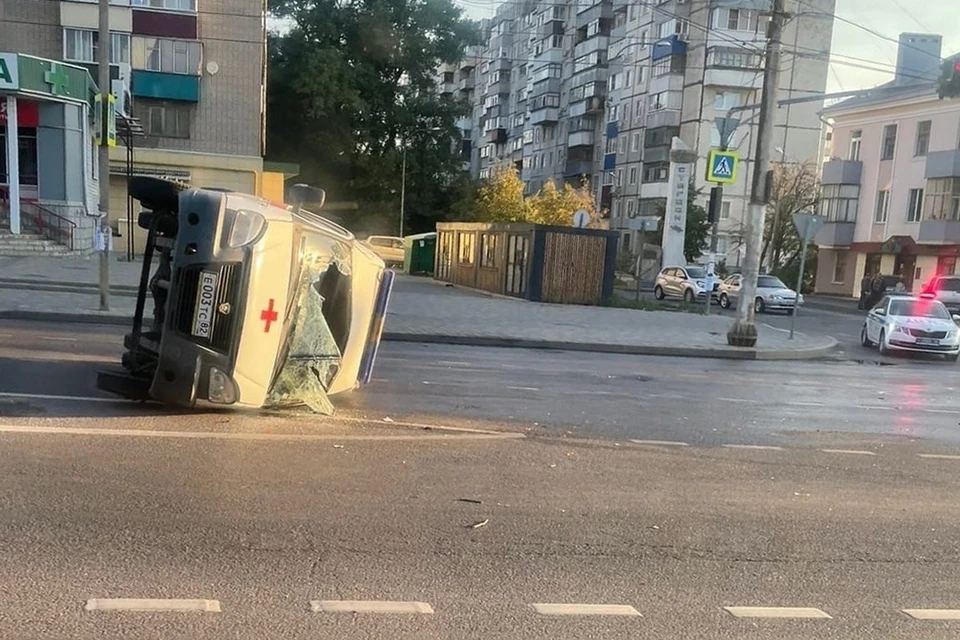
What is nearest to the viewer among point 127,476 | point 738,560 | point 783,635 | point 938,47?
point 783,635

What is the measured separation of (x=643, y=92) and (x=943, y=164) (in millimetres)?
28258

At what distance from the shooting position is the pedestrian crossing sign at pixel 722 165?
18.8 meters

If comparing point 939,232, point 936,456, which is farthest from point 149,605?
point 939,232

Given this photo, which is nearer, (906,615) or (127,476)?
(906,615)

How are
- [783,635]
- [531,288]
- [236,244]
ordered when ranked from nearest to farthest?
[783,635]
[236,244]
[531,288]

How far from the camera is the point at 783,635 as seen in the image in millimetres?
4047

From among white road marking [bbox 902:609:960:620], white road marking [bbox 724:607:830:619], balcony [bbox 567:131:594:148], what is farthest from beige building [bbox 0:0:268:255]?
balcony [bbox 567:131:594:148]

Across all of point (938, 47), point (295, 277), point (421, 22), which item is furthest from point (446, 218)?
point (295, 277)

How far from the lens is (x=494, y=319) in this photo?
63.9 feet

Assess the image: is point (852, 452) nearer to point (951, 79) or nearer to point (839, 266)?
point (951, 79)

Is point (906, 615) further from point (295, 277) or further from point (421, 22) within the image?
point (421, 22)

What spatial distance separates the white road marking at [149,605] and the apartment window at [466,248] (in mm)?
27161

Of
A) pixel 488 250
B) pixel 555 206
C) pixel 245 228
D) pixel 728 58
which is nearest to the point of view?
pixel 245 228

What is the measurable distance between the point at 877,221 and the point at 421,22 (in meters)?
30.8
